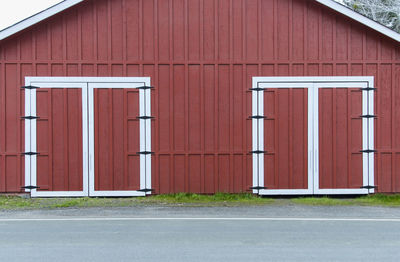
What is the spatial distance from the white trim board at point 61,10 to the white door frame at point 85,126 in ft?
3.65

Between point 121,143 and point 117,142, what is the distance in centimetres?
9

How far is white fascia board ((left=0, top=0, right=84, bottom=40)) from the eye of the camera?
10.7m

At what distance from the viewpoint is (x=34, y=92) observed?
36.2ft

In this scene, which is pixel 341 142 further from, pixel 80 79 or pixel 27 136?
pixel 27 136

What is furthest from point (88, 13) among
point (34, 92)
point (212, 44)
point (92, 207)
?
point (92, 207)

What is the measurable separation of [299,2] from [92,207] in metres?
6.52

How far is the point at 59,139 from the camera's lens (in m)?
11.1

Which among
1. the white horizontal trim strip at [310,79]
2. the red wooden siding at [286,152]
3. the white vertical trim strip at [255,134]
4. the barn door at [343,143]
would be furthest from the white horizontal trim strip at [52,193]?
the barn door at [343,143]

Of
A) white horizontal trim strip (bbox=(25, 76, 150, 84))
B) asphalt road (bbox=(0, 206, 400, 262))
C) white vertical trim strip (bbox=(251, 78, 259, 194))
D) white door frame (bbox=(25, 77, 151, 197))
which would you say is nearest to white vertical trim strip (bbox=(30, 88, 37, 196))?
white door frame (bbox=(25, 77, 151, 197))

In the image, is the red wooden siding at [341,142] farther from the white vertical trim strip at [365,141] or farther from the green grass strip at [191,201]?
the green grass strip at [191,201]

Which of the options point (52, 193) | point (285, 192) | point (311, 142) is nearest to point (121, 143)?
point (52, 193)

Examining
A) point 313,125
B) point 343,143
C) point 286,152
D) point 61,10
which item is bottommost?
point 286,152

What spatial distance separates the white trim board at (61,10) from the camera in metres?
10.7

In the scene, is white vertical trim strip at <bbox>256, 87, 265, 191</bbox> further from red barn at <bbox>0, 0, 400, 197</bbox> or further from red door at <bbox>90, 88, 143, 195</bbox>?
red door at <bbox>90, 88, 143, 195</bbox>
